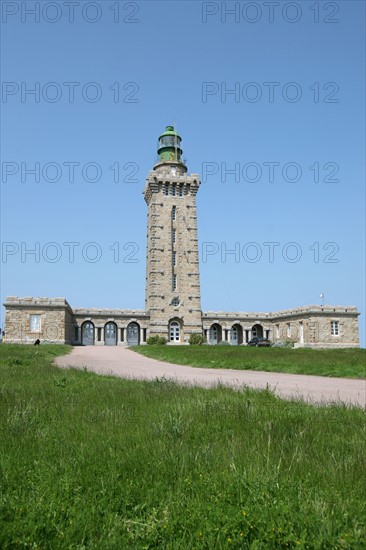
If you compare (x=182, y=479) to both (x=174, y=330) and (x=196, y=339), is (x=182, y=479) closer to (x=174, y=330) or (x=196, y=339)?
(x=196, y=339)

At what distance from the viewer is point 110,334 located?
206 feet

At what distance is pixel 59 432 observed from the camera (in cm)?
534

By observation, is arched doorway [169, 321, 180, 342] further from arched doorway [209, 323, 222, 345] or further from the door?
the door

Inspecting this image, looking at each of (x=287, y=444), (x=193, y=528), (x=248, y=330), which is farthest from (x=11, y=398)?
(x=248, y=330)

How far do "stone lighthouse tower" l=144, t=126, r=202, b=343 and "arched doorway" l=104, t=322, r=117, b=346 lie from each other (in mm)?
7147

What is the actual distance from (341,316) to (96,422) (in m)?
55.8

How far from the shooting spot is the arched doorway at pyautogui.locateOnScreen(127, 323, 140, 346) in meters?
61.0

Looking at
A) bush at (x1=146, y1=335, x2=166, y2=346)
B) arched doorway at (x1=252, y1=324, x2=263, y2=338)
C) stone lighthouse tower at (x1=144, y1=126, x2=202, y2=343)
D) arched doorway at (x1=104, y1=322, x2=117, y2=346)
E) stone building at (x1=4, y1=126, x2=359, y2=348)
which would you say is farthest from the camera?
arched doorway at (x1=252, y1=324, x2=263, y2=338)

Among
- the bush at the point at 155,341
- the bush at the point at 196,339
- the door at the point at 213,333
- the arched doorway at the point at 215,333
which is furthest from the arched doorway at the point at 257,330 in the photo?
the bush at the point at 155,341

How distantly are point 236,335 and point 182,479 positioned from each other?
63.8m

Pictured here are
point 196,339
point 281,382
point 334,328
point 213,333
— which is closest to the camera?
point 281,382

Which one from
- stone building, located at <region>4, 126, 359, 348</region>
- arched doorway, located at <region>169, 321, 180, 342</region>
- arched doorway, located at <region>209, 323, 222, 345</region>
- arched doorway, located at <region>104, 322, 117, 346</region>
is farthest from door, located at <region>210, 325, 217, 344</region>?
arched doorway, located at <region>104, 322, 117, 346</region>

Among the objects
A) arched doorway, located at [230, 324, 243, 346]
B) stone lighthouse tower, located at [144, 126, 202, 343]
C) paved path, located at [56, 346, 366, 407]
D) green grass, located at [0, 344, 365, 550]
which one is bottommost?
arched doorway, located at [230, 324, 243, 346]

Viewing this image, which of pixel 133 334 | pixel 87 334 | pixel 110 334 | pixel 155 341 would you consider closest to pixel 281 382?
pixel 155 341
